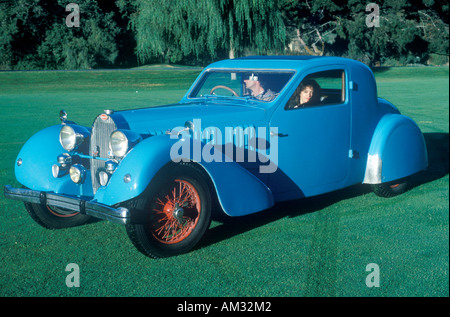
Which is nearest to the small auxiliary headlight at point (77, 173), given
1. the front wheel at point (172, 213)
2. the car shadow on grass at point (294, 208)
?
the front wheel at point (172, 213)

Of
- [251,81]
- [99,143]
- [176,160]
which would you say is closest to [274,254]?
[176,160]

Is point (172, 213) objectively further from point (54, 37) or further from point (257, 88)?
point (54, 37)

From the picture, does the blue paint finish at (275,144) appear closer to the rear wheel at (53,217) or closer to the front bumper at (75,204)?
the front bumper at (75,204)

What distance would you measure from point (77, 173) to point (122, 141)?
547mm

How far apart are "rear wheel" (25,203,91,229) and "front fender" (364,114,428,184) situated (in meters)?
3.26

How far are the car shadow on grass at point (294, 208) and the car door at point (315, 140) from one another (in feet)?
1.22

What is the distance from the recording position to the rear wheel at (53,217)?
17.1 feet

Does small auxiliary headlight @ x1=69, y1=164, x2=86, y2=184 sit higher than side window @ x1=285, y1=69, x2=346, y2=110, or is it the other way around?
side window @ x1=285, y1=69, x2=346, y2=110

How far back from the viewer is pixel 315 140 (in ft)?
18.5

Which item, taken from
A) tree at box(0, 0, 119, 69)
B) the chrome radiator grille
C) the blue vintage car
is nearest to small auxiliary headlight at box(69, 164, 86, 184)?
the blue vintage car

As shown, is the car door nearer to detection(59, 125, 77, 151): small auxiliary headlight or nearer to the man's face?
the man's face

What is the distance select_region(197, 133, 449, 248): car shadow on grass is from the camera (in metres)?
5.27

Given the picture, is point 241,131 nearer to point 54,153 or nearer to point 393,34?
point 54,153
